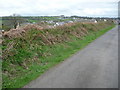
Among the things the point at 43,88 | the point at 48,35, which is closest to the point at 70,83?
the point at 43,88

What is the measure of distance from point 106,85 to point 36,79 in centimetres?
264

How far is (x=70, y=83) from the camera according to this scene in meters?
6.12

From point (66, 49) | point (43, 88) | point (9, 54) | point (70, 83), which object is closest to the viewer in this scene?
point (43, 88)

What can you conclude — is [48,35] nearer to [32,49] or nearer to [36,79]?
[32,49]

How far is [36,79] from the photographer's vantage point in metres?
6.60

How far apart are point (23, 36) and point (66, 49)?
328cm

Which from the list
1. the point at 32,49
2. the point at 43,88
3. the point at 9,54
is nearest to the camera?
the point at 43,88

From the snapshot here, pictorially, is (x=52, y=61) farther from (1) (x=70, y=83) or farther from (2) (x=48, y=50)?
(1) (x=70, y=83)

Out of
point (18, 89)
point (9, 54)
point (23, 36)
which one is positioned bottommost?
point (18, 89)

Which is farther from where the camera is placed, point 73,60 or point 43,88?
point 73,60

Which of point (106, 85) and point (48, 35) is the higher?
point (48, 35)

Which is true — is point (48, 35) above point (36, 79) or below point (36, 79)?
above

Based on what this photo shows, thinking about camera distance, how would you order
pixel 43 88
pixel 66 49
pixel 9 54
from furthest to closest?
pixel 66 49 → pixel 9 54 → pixel 43 88

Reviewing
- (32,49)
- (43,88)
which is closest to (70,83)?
(43,88)
